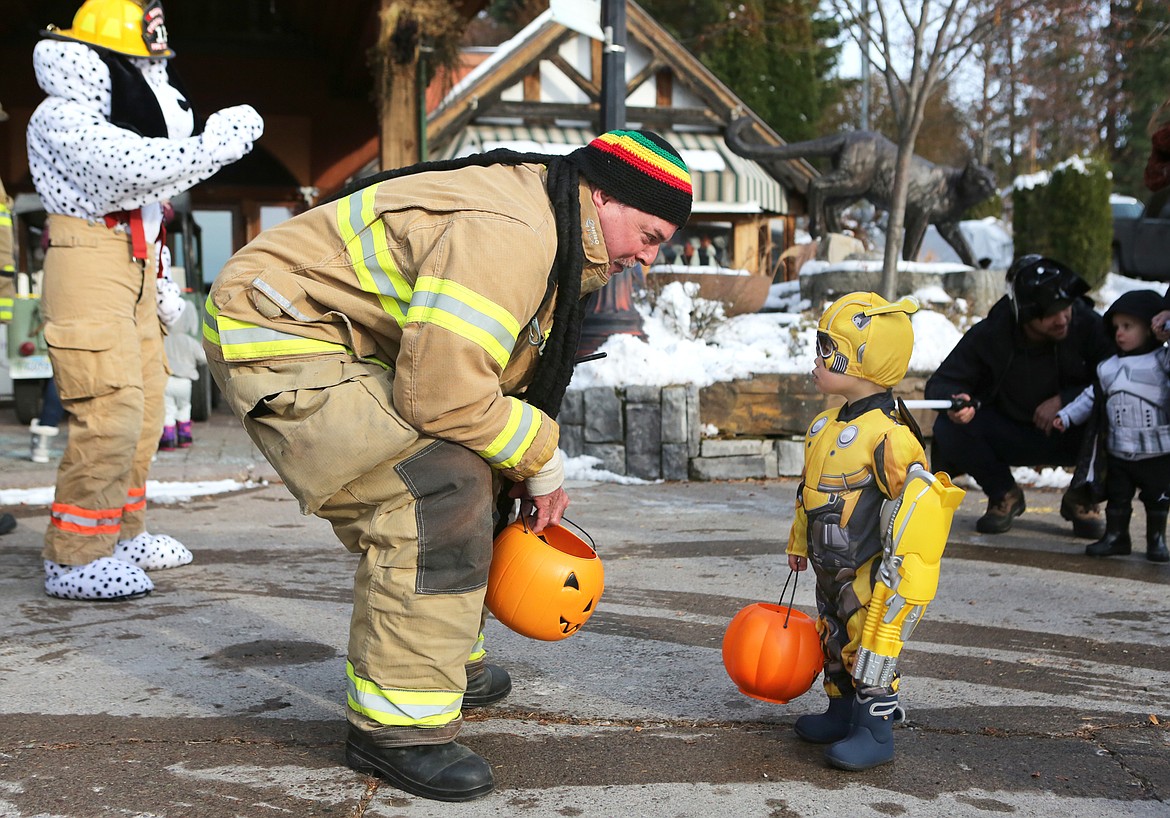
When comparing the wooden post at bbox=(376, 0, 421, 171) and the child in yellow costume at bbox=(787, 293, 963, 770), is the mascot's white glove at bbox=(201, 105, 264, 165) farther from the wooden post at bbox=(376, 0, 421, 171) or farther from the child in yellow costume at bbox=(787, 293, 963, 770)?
the wooden post at bbox=(376, 0, 421, 171)

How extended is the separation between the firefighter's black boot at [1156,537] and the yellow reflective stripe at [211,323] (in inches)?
158

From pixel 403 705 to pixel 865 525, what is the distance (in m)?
1.14

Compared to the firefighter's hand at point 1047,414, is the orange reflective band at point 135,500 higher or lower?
lower

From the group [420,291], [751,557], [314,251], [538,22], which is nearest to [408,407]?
[420,291]

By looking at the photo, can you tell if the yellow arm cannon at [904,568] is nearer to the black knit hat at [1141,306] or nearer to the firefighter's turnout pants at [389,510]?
the firefighter's turnout pants at [389,510]

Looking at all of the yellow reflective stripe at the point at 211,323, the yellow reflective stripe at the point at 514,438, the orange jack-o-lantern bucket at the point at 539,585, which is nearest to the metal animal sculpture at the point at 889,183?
the orange jack-o-lantern bucket at the point at 539,585

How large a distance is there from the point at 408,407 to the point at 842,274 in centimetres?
836

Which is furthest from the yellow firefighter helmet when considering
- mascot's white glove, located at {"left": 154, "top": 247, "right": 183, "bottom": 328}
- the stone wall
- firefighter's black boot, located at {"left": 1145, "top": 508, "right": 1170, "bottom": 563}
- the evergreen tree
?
the evergreen tree

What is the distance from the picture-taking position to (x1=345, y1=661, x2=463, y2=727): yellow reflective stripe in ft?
8.22

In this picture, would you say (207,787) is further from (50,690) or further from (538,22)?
(538,22)

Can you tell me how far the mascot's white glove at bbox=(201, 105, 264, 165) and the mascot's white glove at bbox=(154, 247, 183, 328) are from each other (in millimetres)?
537

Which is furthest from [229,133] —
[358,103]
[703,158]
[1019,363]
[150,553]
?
[703,158]

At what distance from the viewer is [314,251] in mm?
2559

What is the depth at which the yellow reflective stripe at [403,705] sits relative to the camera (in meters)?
2.51
